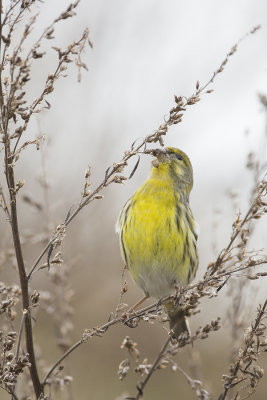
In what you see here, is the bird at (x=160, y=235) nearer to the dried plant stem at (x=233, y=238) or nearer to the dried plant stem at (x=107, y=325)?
the dried plant stem at (x=107, y=325)

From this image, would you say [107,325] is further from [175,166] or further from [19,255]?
[175,166]

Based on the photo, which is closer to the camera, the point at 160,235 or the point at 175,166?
the point at 160,235

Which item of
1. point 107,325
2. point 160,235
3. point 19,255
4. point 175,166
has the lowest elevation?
point 107,325

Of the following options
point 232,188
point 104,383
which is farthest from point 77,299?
point 232,188

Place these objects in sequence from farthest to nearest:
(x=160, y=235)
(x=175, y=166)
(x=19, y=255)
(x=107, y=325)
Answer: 1. (x=175, y=166)
2. (x=160, y=235)
3. (x=107, y=325)
4. (x=19, y=255)

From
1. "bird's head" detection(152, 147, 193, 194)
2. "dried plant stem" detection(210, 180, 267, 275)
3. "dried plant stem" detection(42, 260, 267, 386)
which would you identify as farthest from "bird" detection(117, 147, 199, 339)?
"dried plant stem" detection(210, 180, 267, 275)

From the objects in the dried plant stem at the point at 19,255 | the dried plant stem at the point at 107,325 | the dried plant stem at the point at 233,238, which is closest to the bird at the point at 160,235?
the dried plant stem at the point at 107,325

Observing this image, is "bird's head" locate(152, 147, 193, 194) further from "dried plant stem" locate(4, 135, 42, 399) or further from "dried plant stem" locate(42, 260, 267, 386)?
"dried plant stem" locate(4, 135, 42, 399)

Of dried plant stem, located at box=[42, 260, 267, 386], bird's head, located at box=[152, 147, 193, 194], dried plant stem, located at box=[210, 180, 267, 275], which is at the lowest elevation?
dried plant stem, located at box=[42, 260, 267, 386]

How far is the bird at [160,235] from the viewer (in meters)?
3.73

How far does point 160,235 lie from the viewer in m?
3.71

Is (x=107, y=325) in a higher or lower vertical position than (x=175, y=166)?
lower

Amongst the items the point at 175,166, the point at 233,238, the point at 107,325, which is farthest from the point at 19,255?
the point at 175,166

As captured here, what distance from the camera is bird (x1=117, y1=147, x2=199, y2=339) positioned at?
3.73 m
